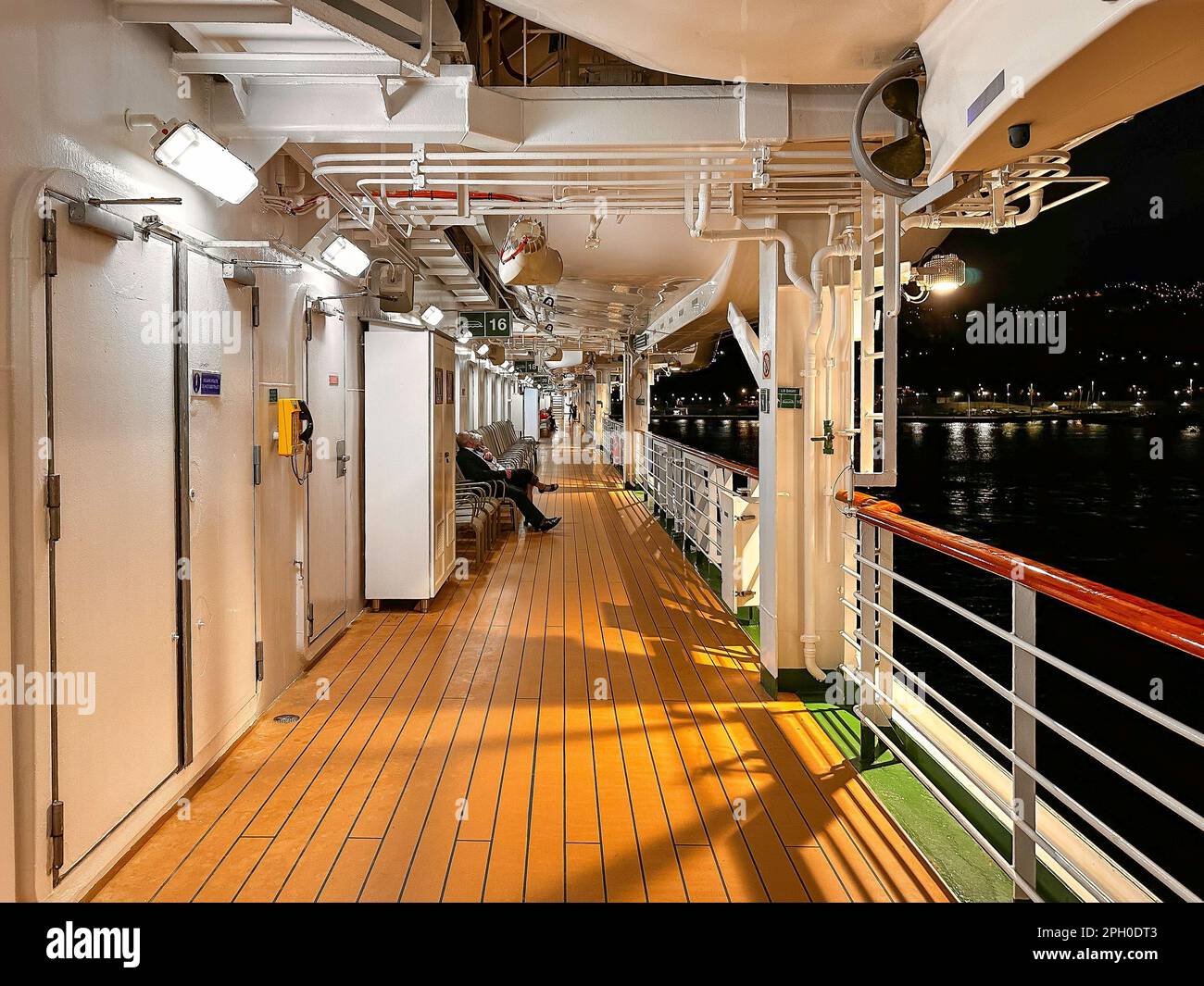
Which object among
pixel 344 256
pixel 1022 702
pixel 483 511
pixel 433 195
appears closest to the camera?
pixel 1022 702

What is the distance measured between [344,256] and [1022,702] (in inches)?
131

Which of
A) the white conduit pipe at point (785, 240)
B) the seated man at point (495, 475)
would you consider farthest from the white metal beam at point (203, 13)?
the seated man at point (495, 475)

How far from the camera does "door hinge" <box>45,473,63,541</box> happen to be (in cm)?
194

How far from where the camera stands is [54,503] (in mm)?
1955

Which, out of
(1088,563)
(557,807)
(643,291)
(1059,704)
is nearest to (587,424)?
(1088,563)

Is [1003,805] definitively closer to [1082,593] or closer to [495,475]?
[1082,593]

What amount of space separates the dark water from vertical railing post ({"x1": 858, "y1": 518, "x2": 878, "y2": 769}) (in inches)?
66.6

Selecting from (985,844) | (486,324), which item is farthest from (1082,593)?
(486,324)

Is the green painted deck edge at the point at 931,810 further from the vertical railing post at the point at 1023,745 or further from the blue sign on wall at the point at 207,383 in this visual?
the blue sign on wall at the point at 207,383

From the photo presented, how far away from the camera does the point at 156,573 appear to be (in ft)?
8.30

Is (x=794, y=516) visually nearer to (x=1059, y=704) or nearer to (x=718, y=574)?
(x=718, y=574)

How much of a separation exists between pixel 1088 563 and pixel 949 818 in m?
14.8

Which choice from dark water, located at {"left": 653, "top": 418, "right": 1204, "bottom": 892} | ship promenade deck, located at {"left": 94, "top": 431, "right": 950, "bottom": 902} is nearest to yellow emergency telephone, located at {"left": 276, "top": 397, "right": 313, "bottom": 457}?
ship promenade deck, located at {"left": 94, "top": 431, "right": 950, "bottom": 902}

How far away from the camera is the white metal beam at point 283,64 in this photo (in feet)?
8.11
